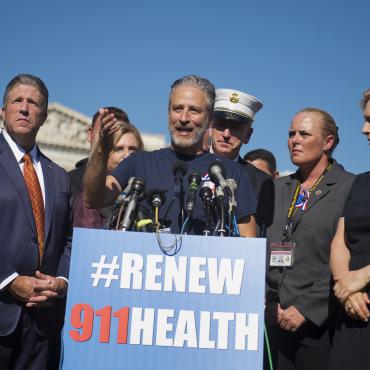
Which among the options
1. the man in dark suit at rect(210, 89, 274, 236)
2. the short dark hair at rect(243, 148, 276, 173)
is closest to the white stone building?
the short dark hair at rect(243, 148, 276, 173)

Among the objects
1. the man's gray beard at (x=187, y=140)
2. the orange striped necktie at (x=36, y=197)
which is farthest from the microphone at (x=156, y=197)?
the orange striped necktie at (x=36, y=197)

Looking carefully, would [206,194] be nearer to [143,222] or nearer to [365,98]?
[143,222]

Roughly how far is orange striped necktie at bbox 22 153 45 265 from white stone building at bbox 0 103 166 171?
146 ft

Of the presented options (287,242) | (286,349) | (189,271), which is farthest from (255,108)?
(189,271)

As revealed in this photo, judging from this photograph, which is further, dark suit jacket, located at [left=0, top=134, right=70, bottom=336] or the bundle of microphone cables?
dark suit jacket, located at [left=0, top=134, right=70, bottom=336]

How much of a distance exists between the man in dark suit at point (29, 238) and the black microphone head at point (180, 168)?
2.52ft

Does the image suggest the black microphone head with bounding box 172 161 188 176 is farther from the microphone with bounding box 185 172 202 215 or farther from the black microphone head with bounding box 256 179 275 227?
the black microphone head with bounding box 256 179 275 227

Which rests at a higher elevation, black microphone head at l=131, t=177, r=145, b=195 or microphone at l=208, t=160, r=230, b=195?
microphone at l=208, t=160, r=230, b=195

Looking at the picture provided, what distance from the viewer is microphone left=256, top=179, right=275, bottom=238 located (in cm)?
382

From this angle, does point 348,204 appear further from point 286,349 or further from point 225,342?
point 225,342

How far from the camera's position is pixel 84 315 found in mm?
2594

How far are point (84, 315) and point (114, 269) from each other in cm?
22

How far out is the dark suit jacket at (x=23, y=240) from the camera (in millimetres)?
3234

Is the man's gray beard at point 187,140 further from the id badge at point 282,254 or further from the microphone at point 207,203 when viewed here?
the id badge at point 282,254
